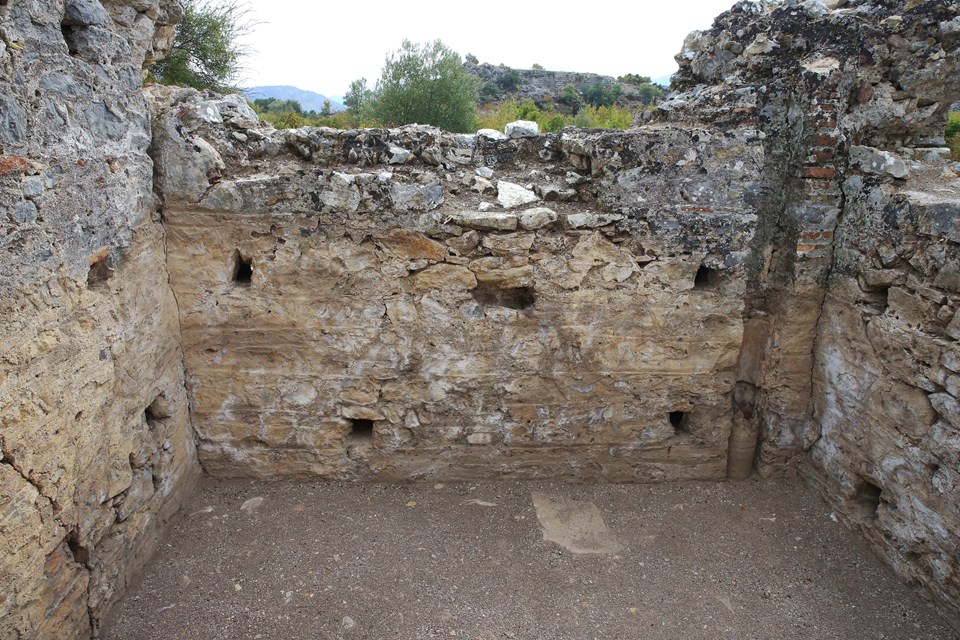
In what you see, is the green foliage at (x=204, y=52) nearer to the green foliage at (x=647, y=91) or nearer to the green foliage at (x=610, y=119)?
the green foliage at (x=610, y=119)

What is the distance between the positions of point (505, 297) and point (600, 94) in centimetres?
2553

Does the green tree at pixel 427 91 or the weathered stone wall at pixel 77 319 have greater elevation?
the green tree at pixel 427 91

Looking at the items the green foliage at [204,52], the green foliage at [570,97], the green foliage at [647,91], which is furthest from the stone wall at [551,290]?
the green foliage at [647,91]

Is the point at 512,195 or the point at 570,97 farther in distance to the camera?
the point at 570,97

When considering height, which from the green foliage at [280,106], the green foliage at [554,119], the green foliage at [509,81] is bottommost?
the green foliage at [554,119]

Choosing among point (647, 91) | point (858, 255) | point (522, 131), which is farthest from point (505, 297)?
point (647, 91)

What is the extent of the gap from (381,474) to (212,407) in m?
1.19

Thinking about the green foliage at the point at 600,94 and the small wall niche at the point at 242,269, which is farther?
the green foliage at the point at 600,94

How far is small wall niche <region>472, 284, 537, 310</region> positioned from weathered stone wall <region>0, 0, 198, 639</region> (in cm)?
190

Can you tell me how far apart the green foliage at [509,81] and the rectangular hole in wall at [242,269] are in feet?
80.5

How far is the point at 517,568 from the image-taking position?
337cm

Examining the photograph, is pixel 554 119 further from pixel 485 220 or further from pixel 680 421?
pixel 485 220

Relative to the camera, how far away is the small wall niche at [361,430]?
400 cm

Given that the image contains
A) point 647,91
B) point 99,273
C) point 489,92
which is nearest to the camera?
point 99,273
